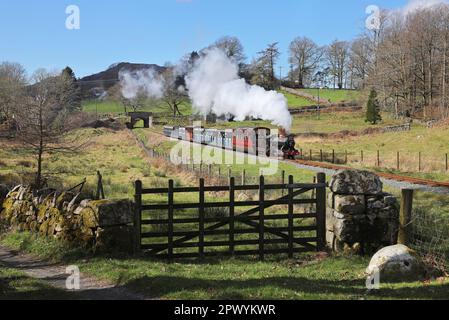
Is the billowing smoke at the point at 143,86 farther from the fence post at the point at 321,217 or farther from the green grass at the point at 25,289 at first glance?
the green grass at the point at 25,289

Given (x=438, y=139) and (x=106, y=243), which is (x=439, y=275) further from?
(x=438, y=139)

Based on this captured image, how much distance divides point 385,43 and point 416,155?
1539 inches

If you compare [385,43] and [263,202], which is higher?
[385,43]

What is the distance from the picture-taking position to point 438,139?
40.7m

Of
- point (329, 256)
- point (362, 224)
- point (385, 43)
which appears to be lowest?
point (329, 256)

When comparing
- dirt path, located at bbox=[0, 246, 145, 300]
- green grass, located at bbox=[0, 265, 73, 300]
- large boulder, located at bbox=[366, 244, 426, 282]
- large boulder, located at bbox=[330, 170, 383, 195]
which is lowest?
dirt path, located at bbox=[0, 246, 145, 300]

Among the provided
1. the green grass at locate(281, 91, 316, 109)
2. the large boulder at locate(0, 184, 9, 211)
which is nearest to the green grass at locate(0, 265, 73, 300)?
the large boulder at locate(0, 184, 9, 211)

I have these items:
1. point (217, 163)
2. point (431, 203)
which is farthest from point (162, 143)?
point (431, 203)

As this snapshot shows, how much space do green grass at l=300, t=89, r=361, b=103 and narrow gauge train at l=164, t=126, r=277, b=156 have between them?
51.9m

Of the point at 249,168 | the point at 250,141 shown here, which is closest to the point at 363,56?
the point at 250,141

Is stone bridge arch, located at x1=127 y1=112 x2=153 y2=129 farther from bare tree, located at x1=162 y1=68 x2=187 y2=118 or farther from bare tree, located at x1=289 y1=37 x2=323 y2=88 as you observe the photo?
bare tree, located at x1=289 y1=37 x2=323 y2=88

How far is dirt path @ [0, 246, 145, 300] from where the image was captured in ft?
27.0

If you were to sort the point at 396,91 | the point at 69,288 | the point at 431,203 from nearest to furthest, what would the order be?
1. the point at 69,288
2. the point at 431,203
3. the point at 396,91

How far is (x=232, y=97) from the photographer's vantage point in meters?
48.2
